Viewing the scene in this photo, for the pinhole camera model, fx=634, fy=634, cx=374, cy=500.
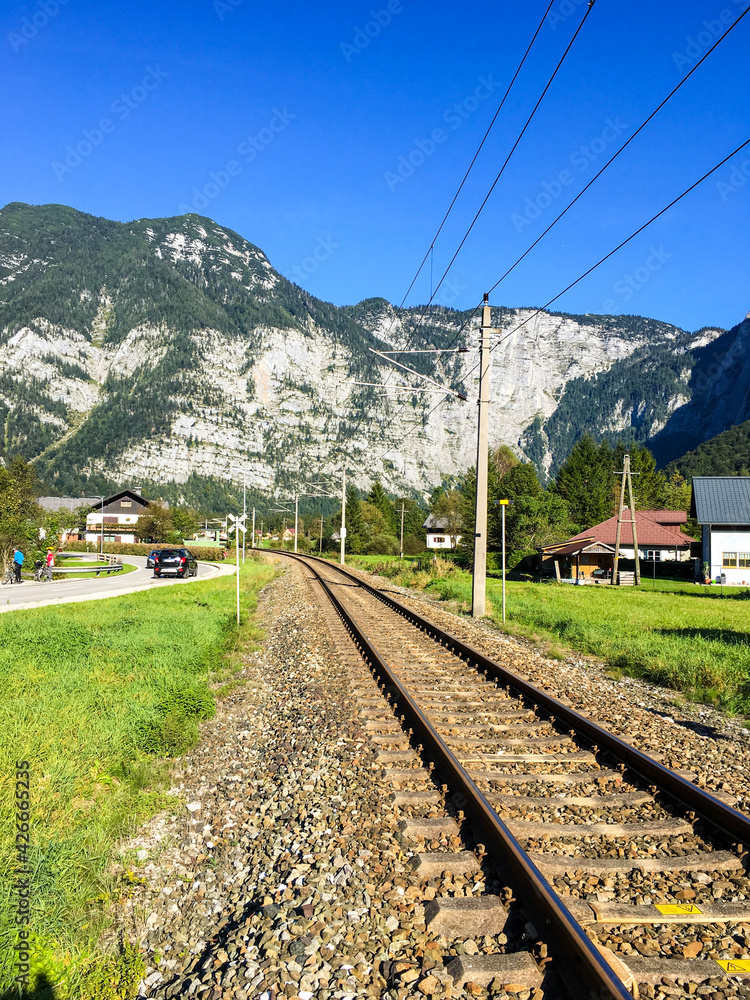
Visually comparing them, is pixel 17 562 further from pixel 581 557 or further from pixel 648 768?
pixel 581 557

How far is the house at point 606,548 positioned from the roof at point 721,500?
6971 millimetres

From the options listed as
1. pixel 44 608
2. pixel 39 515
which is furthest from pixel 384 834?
pixel 39 515

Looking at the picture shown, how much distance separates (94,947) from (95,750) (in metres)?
3.21

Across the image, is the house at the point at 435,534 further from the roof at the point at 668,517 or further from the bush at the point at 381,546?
the roof at the point at 668,517

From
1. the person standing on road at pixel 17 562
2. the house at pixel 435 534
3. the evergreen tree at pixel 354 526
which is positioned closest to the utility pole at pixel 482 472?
the person standing on road at pixel 17 562

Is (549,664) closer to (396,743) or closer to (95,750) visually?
(396,743)

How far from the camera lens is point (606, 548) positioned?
5488 cm

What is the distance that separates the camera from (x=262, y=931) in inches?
148

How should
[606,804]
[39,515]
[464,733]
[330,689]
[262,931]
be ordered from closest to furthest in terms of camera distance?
[262,931] → [606,804] → [464,733] → [330,689] → [39,515]

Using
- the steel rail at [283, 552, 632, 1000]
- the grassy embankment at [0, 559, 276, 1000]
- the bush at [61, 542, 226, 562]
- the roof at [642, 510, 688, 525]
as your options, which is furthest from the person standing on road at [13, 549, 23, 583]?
the roof at [642, 510, 688, 525]

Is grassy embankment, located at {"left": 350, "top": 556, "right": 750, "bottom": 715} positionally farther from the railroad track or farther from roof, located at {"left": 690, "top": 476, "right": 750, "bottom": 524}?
roof, located at {"left": 690, "top": 476, "right": 750, "bottom": 524}

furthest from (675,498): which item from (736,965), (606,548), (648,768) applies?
(736,965)

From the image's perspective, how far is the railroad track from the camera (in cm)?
329

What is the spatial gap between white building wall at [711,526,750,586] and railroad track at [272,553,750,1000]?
55.6 m
